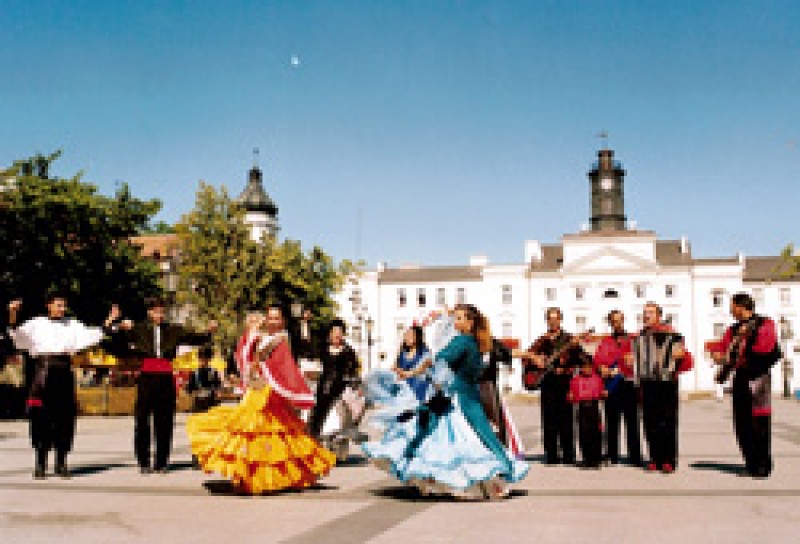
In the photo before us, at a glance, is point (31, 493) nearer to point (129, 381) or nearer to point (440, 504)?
point (440, 504)

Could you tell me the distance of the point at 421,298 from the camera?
301ft

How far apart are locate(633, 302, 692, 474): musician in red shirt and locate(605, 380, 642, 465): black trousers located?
354mm

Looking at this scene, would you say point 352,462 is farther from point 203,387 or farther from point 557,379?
point 203,387

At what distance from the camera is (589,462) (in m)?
12.2

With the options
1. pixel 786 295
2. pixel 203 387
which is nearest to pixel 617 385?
pixel 203 387

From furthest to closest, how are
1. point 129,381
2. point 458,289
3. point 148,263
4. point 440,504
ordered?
point 458,289 < point 148,263 < point 129,381 < point 440,504

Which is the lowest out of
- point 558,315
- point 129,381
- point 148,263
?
point 129,381

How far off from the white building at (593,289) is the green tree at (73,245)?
44861 mm

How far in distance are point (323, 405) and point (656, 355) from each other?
4.66 metres

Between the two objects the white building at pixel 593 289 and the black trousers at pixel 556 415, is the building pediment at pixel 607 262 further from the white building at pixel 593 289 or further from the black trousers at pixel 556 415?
the black trousers at pixel 556 415

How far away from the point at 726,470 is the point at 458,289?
261ft

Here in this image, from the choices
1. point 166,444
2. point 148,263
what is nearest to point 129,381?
point 148,263

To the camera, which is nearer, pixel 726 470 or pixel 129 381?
pixel 726 470

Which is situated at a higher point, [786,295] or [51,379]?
[786,295]
